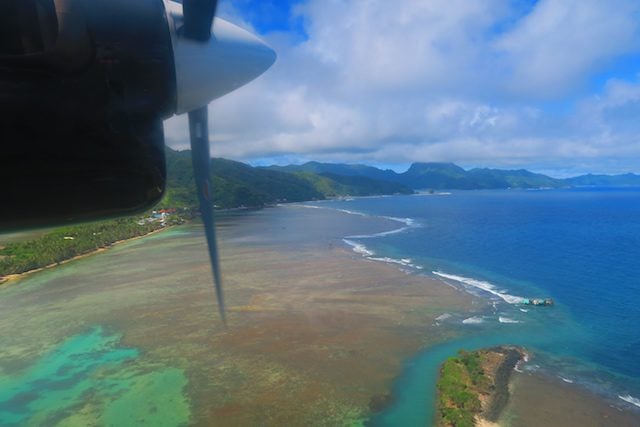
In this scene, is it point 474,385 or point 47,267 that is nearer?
point 474,385

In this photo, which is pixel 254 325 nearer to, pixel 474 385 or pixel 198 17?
pixel 474 385

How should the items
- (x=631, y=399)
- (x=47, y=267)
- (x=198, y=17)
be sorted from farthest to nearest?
(x=47, y=267)
(x=631, y=399)
(x=198, y=17)

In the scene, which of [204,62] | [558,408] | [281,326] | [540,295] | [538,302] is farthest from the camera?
[540,295]

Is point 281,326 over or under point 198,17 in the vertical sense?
under

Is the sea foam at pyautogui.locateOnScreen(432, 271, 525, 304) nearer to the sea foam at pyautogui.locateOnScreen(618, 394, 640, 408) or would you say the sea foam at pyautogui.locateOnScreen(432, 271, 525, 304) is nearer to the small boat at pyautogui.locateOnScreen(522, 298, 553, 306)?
the small boat at pyautogui.locateOnScreen(522, 298, 553, 306)

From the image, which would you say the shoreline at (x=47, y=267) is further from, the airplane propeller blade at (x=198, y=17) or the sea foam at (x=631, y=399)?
the sea foam at (x=631, y=399)

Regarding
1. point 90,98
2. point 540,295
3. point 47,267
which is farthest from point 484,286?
point 47,267

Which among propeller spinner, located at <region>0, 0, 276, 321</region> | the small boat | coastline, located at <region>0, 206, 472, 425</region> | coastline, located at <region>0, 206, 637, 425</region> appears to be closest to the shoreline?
coastline, located at <region>0, 206, 472, 425</region>
